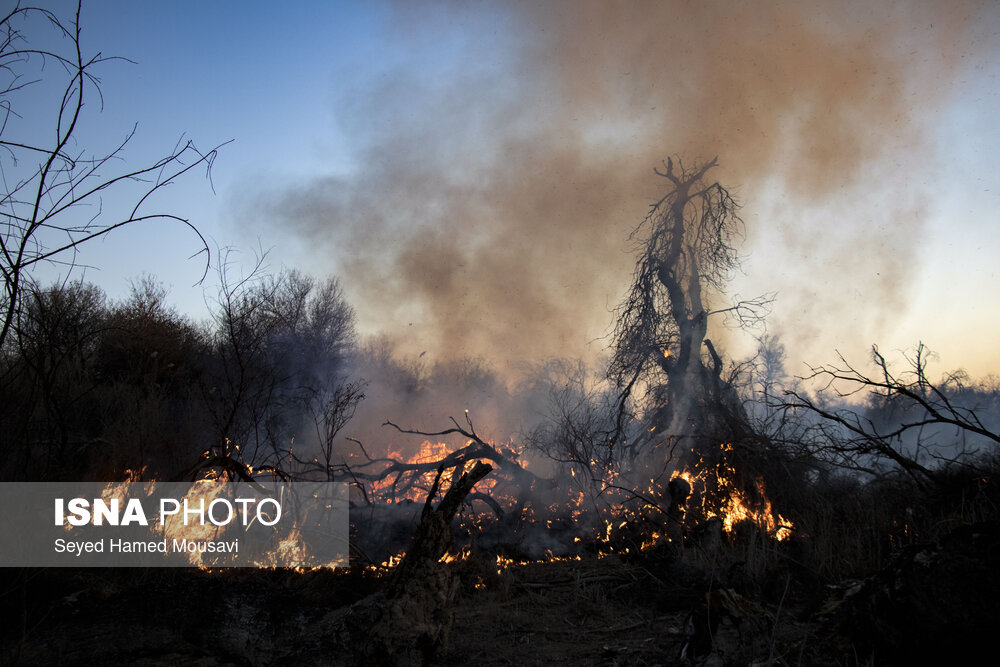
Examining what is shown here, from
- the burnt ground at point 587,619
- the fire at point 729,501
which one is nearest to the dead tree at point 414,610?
the burnt ground at point 587,619

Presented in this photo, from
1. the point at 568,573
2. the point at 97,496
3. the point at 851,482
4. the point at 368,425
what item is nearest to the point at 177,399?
the point at 368,425

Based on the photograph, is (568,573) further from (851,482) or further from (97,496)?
(97,496)

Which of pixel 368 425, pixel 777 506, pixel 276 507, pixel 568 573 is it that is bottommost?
pixel 568 573

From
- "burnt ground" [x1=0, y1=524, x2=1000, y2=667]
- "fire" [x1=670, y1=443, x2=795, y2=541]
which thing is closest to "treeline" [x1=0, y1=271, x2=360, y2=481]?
"burnt ground" [x1=0, y1=524, x2=1000, y2=667]

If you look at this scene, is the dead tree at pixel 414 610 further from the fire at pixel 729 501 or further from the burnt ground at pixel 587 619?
the fire at pixel 729 501

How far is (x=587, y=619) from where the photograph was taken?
5344 mm

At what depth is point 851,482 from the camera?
802 centimetres

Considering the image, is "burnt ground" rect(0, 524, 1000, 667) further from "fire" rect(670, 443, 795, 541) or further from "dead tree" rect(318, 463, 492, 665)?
"fire" rect(670, 443, 795, 541)

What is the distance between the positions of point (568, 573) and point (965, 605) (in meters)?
4.85

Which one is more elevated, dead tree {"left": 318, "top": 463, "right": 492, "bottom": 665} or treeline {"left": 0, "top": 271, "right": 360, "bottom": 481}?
treeline {"left": 0, "top": 271, "right": 360, "bottom": 481}

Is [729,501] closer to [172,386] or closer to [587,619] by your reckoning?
[587,619]

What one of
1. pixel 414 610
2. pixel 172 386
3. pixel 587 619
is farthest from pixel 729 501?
pixel 172 386

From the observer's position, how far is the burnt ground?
272 cm

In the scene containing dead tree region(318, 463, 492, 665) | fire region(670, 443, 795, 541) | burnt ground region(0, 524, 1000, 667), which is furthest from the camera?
fire region(670, 443, 795, 541)
